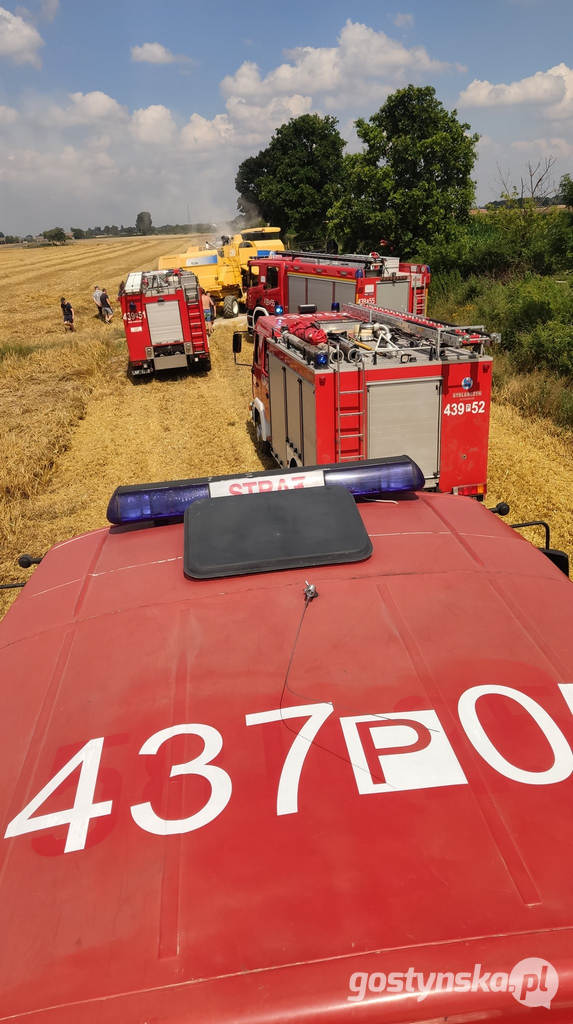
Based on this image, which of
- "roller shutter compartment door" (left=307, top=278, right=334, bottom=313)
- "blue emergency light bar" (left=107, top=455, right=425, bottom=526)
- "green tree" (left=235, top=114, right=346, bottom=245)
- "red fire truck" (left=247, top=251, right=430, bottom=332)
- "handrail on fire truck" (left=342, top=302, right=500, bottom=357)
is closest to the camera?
"blue emergency light bar" (left=107, top=455, right=425, bottom=526)

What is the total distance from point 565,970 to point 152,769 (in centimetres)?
120

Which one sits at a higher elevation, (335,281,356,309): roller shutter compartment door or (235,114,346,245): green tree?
(235,114,346,245): green tree

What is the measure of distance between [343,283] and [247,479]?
1542 centimetres

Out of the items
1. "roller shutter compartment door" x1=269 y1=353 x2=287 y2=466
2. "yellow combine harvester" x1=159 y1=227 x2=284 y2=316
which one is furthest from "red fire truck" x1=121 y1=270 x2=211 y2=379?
"yellow combine harvester" x1=159 y1=227 x2=284 y2=316

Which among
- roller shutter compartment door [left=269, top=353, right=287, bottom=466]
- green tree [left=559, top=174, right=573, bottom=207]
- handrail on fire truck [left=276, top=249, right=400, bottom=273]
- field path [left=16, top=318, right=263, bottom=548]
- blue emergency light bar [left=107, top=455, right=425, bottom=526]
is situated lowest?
field path [left=16, top=318, right=263, bottom=548]

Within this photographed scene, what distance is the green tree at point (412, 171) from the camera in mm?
25641

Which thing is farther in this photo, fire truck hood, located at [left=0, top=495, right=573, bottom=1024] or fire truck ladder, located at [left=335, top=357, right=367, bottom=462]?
fire truck ladder, located at [left=335, top=357, right=367, bottom=462]

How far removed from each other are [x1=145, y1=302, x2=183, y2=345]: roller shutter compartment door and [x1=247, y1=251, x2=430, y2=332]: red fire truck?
3235mm

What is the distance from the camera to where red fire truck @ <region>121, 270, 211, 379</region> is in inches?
683

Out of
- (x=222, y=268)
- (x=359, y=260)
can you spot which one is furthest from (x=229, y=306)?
(x=359, y=260)

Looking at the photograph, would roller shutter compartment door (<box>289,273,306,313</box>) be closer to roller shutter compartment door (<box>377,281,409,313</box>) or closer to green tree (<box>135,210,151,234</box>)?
roller shutter compartment door (<box>377,281,409,313</box>)

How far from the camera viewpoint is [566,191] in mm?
27844

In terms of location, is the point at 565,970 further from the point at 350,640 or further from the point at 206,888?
the point at 350,640

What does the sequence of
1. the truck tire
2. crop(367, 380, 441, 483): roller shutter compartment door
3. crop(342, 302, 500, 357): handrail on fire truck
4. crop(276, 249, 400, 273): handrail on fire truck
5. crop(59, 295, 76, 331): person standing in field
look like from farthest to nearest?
the truck tire
crop(59, 295, 76, 331): person standing in field
crop(276, 249, 400, 273): handrail on fire truck
crop(342, 302, 500, 357): handrail on fire truck
crop(367, 380, 441, 483): roller shutter compartment door
